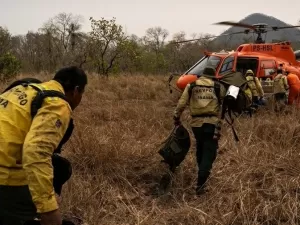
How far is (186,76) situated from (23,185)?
8.59 m

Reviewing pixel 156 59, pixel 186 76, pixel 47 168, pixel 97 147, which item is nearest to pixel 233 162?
pixel 97 147

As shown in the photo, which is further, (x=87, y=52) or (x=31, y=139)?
(x=87, y=52)

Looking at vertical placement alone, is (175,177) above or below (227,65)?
below

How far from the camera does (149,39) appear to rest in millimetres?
62406

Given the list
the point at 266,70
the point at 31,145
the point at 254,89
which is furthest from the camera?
the point at 266,70

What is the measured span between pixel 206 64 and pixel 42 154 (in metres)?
9.07

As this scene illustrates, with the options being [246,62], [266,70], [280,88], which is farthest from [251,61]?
[280,88]

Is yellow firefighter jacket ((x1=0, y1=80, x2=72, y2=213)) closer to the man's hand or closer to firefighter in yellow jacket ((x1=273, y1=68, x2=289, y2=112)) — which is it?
the man's hand

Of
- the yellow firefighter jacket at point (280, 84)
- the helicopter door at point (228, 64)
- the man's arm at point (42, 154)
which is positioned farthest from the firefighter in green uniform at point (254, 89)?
the man's arm at point (42, 154)

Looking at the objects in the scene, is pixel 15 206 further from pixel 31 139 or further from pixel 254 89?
pixel 254 89

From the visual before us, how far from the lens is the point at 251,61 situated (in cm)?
1108

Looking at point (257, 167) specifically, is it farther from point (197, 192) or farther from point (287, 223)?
point (287, 223)

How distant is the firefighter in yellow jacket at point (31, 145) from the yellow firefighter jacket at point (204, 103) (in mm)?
2835

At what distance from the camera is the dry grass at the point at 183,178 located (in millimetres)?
3833
